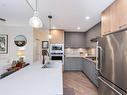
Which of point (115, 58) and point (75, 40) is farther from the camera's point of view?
point (75, 40)

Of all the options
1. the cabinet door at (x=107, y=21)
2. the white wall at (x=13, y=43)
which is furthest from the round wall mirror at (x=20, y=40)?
the cabinet door at (x=107, y=21)

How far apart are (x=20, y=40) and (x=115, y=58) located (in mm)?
5443

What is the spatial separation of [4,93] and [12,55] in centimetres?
593

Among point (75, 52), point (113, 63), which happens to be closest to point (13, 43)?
point (75, 52)

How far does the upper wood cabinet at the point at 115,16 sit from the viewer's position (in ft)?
8.28

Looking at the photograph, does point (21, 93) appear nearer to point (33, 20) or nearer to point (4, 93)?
point (4, 93)

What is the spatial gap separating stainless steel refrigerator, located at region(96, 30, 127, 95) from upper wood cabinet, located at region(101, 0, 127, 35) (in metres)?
0.26

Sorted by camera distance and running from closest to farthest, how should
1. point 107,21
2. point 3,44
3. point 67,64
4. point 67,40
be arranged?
point 107,21
point 3,44
point 67,64
point 67,40

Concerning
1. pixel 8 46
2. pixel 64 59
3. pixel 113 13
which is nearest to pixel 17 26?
pixel 8 46

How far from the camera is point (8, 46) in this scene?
688 centimetres

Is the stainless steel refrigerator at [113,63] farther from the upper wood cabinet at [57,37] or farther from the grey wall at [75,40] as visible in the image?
the grey wall at [75,40]

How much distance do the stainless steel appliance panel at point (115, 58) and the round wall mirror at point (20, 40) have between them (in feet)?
15.4

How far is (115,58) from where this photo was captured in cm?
255

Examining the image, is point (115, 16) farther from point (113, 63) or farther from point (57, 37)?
point (57, 37)
